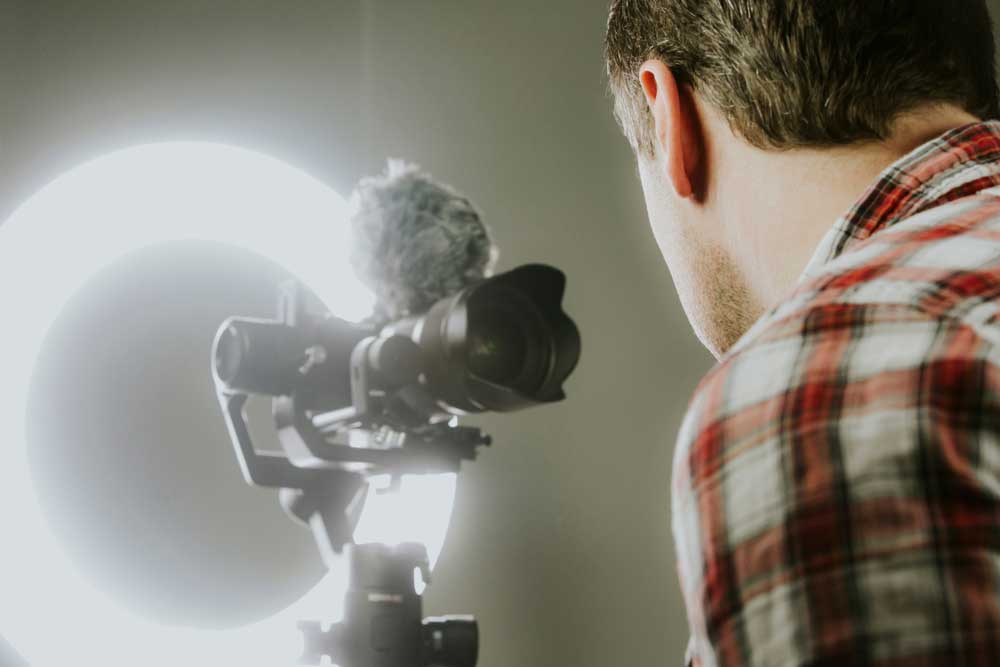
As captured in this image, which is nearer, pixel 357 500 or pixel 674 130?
pixel 674 130

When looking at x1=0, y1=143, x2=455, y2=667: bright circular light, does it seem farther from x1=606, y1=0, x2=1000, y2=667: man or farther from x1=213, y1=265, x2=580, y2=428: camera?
x1=606, y1=0, x2=1000, y2=667: man

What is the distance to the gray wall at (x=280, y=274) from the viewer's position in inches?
49.1

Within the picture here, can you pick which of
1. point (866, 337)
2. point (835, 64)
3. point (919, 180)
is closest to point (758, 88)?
point (835, 64)

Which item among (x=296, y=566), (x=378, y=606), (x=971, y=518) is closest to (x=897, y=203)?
(x=971, y=518)

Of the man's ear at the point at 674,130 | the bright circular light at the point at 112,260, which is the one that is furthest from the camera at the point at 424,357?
the man's ear at the point at 674,130

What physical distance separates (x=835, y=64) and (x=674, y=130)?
4.0 inches

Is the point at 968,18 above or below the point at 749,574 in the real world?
above

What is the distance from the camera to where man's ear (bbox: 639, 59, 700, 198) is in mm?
590

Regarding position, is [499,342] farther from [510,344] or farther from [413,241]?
[413,241]

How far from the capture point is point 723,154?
576mm

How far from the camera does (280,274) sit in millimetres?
1333

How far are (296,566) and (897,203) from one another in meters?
1.07

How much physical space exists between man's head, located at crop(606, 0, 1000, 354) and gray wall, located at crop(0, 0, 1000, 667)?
2.28 feet

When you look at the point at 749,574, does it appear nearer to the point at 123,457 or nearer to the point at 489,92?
the point at 123,457
